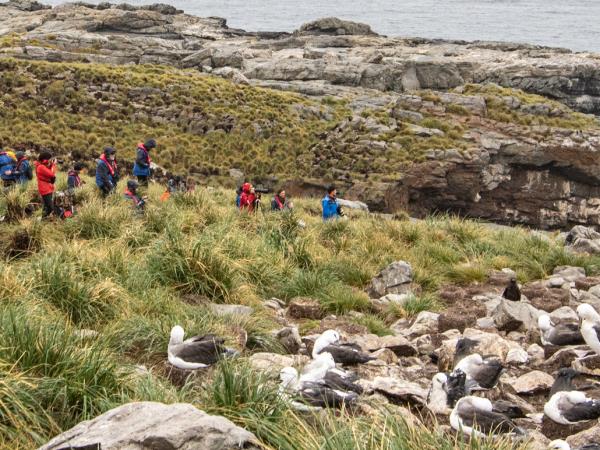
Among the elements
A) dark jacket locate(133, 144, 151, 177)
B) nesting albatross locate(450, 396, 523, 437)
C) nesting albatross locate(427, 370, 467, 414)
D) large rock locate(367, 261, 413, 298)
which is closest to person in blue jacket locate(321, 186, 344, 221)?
dark jacket locate(133, 144, 151, 177)

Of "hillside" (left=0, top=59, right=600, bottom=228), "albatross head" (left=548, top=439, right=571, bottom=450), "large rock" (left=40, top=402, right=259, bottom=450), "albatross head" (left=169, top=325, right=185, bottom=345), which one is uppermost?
"large rock" (left=40, top=402, right=259, bottom=450)

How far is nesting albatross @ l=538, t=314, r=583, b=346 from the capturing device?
776 cm

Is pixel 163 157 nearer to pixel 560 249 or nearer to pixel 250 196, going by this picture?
pixel 250 196

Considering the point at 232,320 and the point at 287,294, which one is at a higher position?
the point at 232,320

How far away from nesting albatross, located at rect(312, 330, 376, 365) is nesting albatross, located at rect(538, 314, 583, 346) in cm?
239

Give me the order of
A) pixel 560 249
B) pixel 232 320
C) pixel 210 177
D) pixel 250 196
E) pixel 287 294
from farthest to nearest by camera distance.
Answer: pixel 210 177 → pixel 250 196 → pixel 560 249 → pixel 287 294 → pixel 232 320

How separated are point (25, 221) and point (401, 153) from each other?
28.1 meters

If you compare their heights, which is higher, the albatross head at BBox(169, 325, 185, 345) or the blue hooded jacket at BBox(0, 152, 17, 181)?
the albatross head at BBox(169, 325, 185, 345)

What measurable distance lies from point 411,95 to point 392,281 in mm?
35562

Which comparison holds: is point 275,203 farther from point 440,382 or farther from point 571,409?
point 571,409

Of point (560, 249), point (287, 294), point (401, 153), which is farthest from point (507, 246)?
point (401, 153)

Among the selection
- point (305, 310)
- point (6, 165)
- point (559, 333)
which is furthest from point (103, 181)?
point (559, 333)

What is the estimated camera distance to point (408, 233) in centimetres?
1429

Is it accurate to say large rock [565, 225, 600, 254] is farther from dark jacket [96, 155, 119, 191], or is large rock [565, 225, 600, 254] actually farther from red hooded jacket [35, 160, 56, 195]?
red hooded jacket [35, 160, 56, 195]
